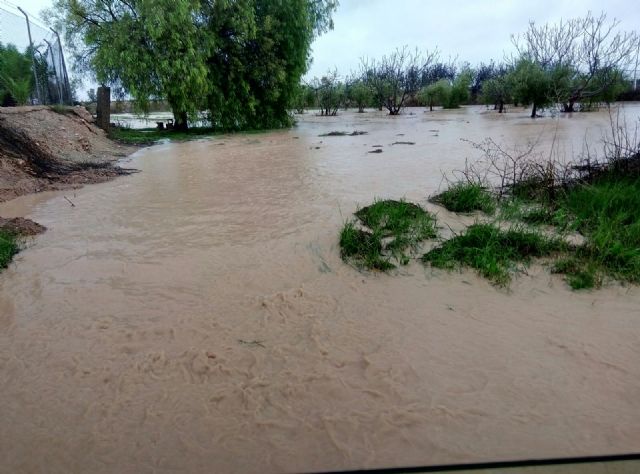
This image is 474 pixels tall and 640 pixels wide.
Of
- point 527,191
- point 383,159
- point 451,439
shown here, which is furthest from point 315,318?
point 383,159

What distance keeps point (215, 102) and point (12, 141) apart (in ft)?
37.3

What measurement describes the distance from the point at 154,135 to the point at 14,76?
5319 mm

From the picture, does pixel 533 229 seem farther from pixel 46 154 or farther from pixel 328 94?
pixel 328 94

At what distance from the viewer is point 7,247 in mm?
4520

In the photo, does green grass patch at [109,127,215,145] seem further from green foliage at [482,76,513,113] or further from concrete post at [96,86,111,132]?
green foliage at [482,76,513,113]

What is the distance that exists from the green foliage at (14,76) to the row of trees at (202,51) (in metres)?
2.95

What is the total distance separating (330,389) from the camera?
252 centimetres

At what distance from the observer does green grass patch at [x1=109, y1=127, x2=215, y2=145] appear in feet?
52.3

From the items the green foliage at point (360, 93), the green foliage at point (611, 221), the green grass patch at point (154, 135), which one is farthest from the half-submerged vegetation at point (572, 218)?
the green foliage at point (360, 93)

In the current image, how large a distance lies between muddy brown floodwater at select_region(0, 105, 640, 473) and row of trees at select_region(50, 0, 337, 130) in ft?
45.1

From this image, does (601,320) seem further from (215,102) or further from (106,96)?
(215,102)

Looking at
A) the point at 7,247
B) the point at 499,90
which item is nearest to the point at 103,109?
the point at 7,247

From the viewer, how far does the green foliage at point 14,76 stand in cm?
1292

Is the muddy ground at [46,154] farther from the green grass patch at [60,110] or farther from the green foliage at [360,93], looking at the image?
the green foliage at [360,93]
